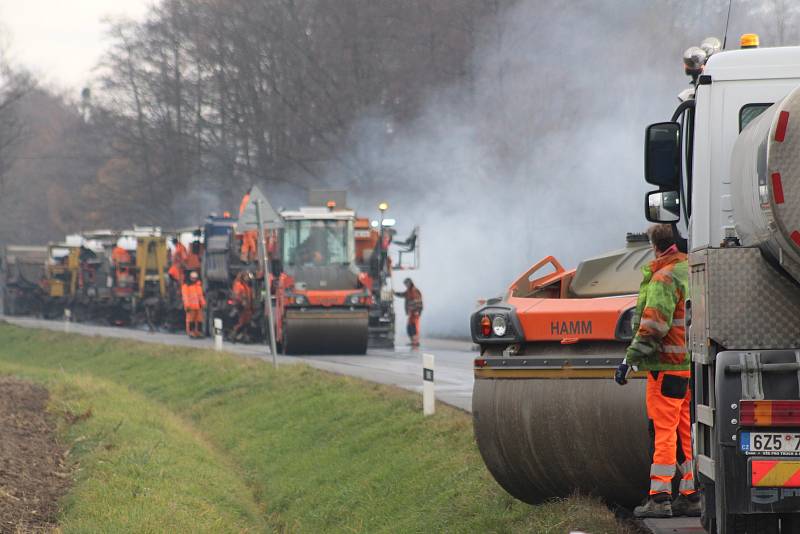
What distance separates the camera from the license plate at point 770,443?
5684mm

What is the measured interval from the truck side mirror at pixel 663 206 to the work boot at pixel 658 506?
4.71 ft

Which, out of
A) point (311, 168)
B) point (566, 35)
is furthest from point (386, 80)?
point (566, 35)

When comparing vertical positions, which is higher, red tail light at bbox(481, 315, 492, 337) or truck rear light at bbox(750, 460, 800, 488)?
red tail light at bbox(481, 315, 492, 337)

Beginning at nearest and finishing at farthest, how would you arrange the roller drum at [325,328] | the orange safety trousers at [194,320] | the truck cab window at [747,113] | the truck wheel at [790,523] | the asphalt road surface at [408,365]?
1. the truck wheel at [790,523]
2. the truck cab window at [747,113]
3. the asphalt road surface at [408,365]
4. the roller drum at [325,328]
5. the orange safety trousers at [194,320]

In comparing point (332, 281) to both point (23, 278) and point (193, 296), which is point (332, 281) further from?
point (23, 278)

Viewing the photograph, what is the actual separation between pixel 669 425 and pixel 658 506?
42 centimetres

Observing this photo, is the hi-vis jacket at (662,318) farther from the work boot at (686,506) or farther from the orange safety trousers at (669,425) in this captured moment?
the work boot at (686,506)

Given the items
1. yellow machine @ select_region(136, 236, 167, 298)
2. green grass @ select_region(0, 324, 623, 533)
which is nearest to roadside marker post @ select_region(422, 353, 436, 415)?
green grass @ select_region(0, 324, 623, 533)

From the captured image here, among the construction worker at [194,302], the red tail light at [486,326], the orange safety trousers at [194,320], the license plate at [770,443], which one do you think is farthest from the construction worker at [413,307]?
the license plate at [770,443]

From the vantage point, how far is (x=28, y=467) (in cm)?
1291

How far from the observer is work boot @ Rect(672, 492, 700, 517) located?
7801 mm

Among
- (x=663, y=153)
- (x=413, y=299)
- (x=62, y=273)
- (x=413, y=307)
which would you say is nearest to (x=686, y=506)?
(x=663, y=153)

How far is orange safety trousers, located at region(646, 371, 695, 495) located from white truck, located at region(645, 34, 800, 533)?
846mm

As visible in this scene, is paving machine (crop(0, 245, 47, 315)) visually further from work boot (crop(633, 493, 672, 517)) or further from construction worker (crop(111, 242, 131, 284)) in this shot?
work boot (crop(633, 493, 672, 517))
